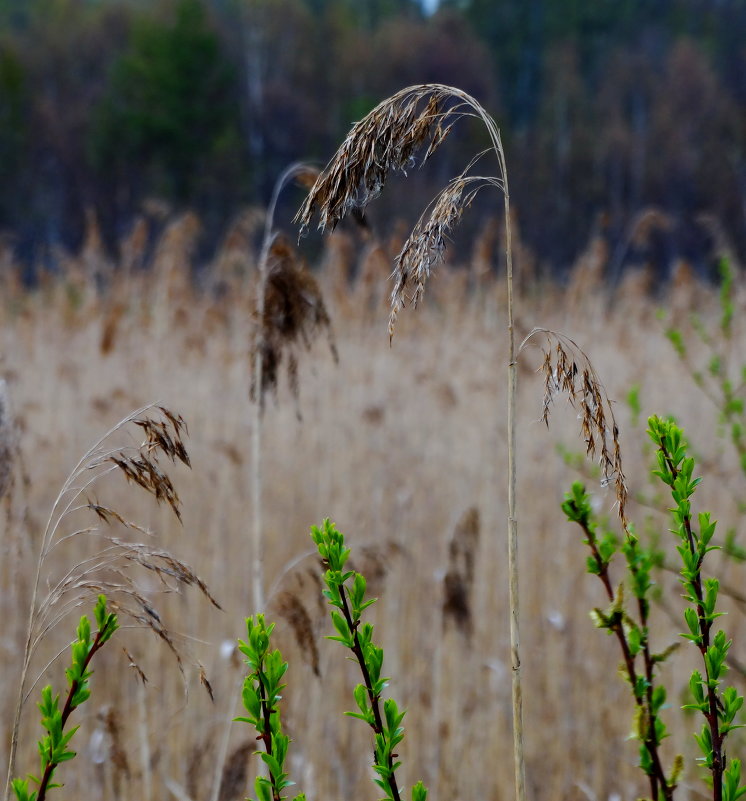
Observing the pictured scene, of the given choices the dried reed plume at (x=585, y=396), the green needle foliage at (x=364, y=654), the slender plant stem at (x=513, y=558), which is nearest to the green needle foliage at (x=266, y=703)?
the green needle foliage at (x=364, y=654)

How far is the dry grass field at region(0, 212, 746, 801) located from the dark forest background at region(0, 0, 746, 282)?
42.5 ft

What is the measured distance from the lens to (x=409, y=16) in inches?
1345

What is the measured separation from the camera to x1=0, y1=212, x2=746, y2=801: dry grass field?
2.15m

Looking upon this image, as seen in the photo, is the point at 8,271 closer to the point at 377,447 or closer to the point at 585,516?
the point at 377,447

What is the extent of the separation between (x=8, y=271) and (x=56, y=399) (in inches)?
98.2

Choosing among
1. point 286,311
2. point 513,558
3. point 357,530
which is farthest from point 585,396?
point 357,530

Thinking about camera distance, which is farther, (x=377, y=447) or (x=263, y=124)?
(x=263, y=124)

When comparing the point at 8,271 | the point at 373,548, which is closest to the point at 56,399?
the point at 8,271

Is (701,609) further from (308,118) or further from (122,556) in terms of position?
(308,118)

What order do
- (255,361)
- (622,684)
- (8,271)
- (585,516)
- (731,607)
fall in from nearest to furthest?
(585,516)
(255,361)
(622,684)
(731,607)
(8,271)

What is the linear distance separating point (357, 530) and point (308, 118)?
81.5 feet

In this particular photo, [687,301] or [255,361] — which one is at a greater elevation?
[687,301]

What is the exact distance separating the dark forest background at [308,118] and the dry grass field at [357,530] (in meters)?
12.9

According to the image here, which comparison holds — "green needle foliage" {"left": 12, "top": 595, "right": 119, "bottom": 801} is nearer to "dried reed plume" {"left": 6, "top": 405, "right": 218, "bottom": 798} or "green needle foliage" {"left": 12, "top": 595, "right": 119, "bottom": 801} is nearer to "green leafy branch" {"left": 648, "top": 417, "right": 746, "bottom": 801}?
"dried reed plume" {"left": 6, "top": 405, "right": 218, "bottom": 798}
